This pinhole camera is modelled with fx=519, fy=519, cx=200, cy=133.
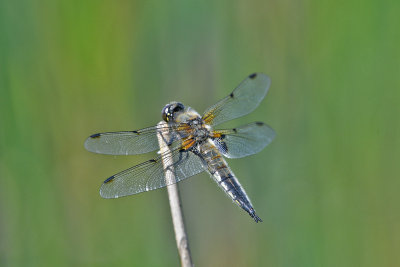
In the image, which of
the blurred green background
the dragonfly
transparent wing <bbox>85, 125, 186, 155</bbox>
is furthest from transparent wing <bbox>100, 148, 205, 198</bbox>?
the blurred green background

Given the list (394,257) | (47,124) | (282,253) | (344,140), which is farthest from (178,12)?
(394,257)

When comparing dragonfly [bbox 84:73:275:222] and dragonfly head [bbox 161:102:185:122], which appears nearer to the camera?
dragonfly [bbox 84:73:275:222]

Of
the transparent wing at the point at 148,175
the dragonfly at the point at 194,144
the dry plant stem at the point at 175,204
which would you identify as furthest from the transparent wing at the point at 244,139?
the dry plant stem at the point at 175,204

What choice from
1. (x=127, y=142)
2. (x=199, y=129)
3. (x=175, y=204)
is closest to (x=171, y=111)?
(x=199, y=129)

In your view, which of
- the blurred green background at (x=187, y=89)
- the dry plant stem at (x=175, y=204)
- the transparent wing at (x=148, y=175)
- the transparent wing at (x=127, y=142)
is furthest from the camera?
the blurred green background at (x=187, y=89)

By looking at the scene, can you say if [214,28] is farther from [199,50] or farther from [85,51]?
[85,51]

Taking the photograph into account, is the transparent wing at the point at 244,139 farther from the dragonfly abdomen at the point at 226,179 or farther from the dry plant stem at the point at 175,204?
the dry plant stem at the point at 175,204

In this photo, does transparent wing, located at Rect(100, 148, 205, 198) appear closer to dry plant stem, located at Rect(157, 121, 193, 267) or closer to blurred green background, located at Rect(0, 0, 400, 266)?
dry plant stem, located at Rect(157, 121, 193, 267)
